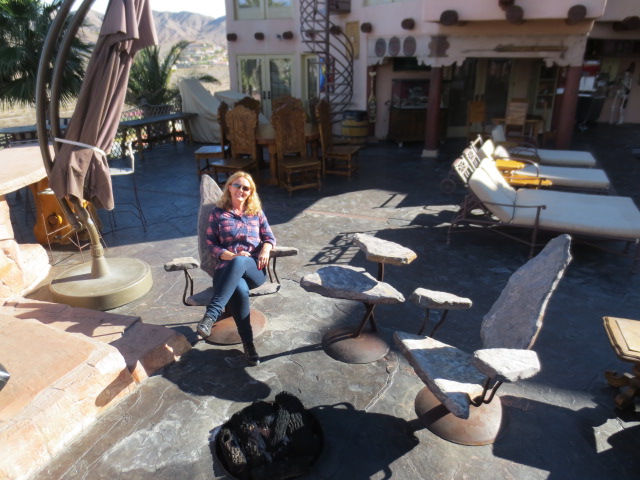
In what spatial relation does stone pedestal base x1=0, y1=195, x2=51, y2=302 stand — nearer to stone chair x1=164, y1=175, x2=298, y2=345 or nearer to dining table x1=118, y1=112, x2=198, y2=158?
stone chair x1=164, y1=175, x2=298, y2=345

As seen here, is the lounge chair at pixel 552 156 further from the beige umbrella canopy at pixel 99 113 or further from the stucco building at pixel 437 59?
the beige umbrella canopy at pixel 99 113

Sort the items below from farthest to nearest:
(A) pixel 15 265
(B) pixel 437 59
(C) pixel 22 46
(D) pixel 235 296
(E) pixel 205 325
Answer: (B) pixel 437 59, (C) pixel 22 46, (A) pixel 15 265, (D) pixel 235 296, (E) pixel 205 325

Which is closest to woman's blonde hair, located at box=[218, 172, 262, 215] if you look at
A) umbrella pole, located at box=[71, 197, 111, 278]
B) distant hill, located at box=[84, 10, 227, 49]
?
umbrella pole, located at box=[71, 197, 111, 278]

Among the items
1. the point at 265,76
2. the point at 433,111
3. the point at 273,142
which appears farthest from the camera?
the point at 265,76

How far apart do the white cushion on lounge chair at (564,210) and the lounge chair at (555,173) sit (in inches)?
39.8

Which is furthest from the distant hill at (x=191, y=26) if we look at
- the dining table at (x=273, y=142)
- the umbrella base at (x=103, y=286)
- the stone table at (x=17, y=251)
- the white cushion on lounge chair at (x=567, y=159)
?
the umbrella base at (x=103, y=286)

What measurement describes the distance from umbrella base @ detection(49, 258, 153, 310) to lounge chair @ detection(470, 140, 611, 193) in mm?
5274

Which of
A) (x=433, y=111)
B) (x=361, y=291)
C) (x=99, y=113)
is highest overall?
(x=99, y=113)

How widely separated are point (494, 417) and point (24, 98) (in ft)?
38.6

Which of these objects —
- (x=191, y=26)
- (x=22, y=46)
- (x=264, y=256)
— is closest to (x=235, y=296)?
(x=264, y=256)

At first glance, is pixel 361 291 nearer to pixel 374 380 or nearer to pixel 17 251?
pixel 374 380

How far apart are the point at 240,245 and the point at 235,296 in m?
0.52

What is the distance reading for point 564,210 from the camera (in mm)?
5949

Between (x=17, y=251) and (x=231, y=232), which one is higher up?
(x=231, y=232)
